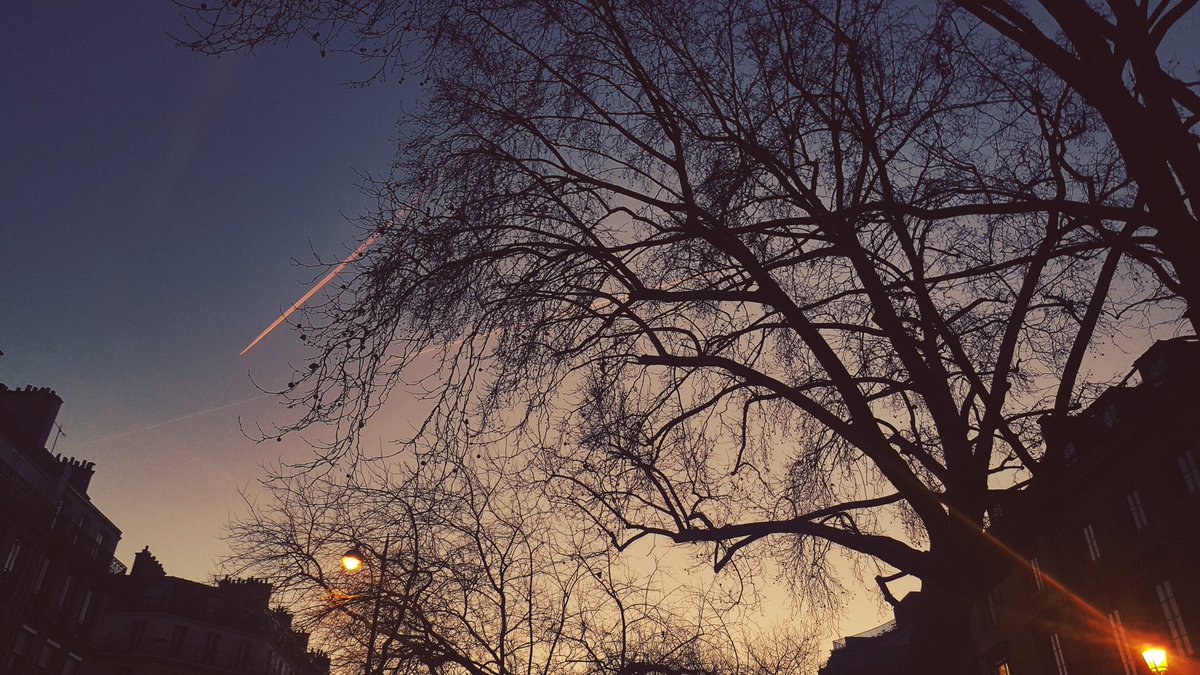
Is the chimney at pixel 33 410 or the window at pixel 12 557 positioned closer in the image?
the window at pixel 12 557

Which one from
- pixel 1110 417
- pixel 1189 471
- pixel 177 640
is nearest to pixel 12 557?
pixel 177 640

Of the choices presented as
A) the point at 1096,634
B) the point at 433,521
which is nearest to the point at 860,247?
the point at 433,521

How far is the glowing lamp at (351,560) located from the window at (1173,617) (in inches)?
814

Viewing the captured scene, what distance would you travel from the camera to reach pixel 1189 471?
2053cm

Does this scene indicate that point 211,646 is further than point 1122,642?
Yes

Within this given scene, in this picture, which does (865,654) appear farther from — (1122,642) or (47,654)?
(47,654)

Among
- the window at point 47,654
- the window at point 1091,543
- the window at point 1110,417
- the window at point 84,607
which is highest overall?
the window at point 1110,417

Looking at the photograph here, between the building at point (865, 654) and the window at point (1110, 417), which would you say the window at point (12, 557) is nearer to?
the window at point (1110, 417)

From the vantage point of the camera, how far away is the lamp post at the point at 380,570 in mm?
11367

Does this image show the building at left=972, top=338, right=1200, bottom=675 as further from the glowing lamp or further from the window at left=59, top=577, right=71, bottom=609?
the window at left=59, top=577, right=71, bottom=609

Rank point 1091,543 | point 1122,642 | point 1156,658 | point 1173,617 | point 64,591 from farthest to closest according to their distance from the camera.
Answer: point 64,591 → point 1091,543 → point 1122,642 → point 1173,617 → point 1156,658

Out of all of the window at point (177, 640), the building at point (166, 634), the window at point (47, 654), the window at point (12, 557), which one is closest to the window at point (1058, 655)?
the window at point (12, 557)

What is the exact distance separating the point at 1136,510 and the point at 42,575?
4244 centimetres

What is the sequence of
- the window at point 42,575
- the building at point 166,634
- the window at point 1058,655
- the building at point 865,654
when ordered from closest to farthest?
the window at point 1058,655, the window at point 42,575, the building at point 166,634, the building at point 865,654
